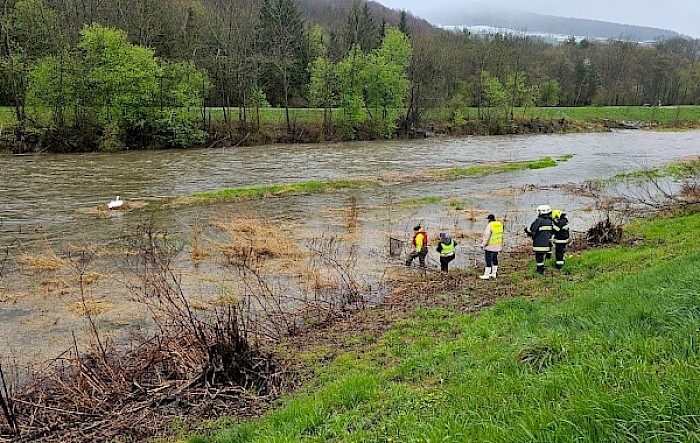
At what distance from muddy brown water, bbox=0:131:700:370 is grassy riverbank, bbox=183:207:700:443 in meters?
3.48

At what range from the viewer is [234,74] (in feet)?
184

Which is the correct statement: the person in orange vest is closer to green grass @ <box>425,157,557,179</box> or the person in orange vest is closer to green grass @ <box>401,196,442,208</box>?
green grass @ <box>401,196,442,208</box>

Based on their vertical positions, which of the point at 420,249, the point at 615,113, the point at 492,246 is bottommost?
the point at 420,249

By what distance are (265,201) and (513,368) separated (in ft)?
68.1

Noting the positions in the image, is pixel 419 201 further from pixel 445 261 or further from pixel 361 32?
pixel 361 32

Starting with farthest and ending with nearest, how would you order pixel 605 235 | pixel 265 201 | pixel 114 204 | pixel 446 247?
pixel 265 201, pixel 114 204, pixel 605 235, pixel 446 247

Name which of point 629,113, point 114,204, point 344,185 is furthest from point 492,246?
point 629,113

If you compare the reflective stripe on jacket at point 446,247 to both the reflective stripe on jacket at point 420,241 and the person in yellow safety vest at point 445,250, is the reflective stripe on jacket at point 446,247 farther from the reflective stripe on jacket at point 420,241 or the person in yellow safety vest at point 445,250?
the reflective stripe on jacket at point 420,241

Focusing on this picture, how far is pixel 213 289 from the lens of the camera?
12.9m

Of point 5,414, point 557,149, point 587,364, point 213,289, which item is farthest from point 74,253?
point 557,149

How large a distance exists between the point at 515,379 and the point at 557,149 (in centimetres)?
4983

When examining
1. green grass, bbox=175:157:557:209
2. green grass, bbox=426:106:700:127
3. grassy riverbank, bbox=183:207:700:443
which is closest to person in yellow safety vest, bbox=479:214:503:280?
grassy riverbank, bbox=183:207:700:443

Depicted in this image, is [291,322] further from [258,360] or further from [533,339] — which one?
[533,339]

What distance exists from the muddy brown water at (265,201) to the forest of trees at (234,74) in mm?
5439
